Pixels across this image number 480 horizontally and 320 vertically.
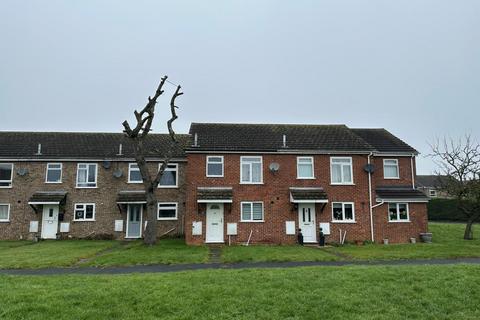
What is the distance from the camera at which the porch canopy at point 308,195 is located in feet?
66.3

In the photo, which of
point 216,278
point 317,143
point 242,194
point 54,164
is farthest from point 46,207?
point 216,278

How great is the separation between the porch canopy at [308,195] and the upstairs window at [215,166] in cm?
417

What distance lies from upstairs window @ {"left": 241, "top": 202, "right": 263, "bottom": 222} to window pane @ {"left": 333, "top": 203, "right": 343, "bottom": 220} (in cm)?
416

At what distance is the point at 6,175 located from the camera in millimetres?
24828

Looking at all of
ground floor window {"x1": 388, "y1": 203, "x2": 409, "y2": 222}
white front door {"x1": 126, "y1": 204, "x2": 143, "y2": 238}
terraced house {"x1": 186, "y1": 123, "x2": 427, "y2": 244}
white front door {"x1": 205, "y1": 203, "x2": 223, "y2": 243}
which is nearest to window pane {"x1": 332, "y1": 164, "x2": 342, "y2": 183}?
terraced house {"x1": 186, "y1": 123, "x2": 427, "y2": 244}

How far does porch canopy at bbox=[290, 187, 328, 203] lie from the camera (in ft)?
66.3

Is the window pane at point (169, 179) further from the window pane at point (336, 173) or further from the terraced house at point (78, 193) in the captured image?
the window pane at point (336, 173)

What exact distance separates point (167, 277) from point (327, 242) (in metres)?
13.2

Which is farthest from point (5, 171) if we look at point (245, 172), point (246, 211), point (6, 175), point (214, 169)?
point (246, 211)

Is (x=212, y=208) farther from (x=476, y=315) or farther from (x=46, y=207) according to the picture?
(x=476, y=315)

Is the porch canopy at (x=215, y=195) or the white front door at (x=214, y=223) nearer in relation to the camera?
the porch canopy at (x=215, y=195)

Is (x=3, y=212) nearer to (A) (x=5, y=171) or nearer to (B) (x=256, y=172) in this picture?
(A) (x=5, y=171)

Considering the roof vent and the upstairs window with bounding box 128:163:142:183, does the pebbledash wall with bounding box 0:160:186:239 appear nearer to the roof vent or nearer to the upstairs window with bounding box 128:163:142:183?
the upstairs window with bounding box 128:163:142:183

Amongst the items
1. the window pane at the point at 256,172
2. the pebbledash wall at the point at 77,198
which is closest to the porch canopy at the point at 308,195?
the window pane at the point at 256,172
